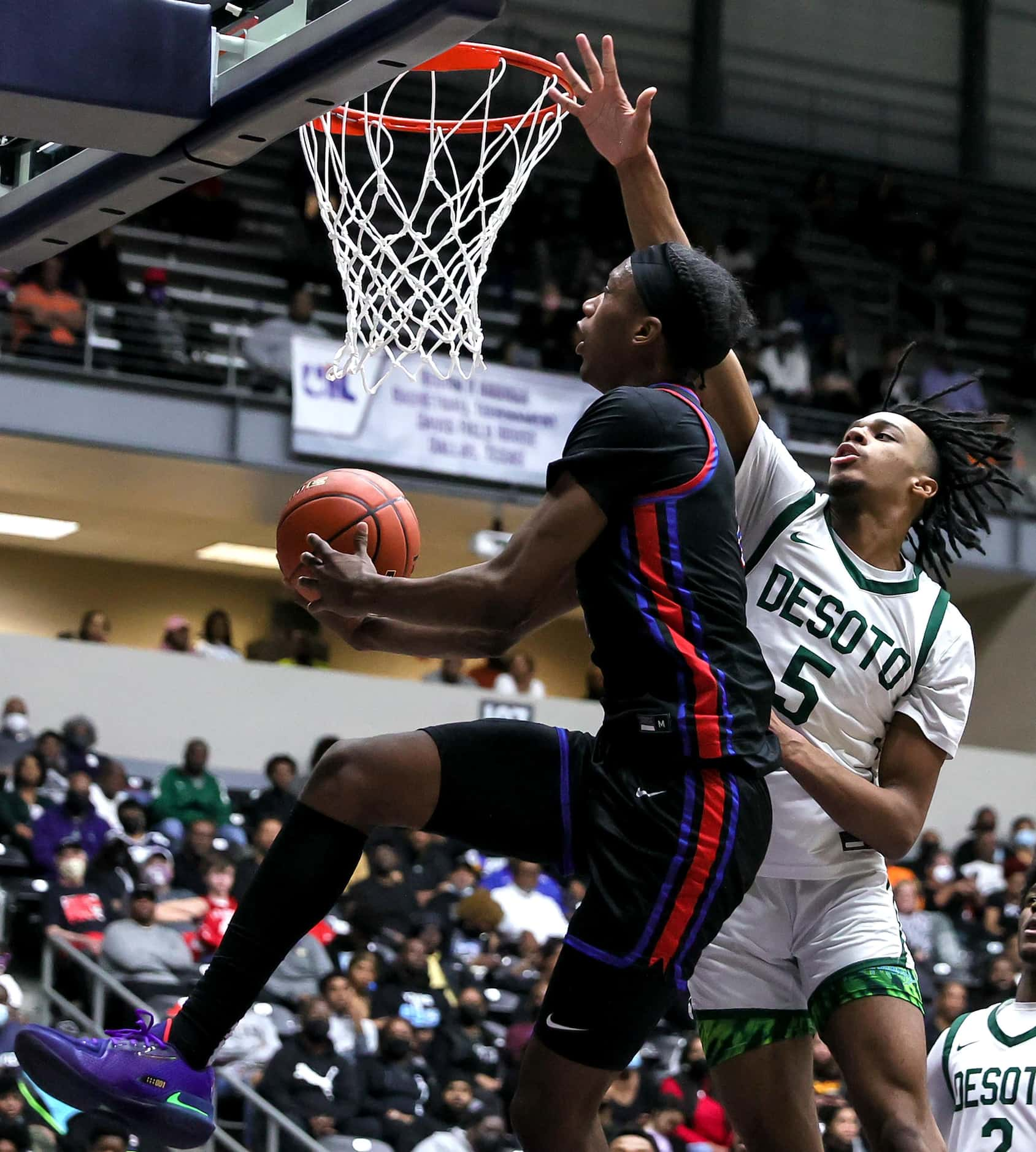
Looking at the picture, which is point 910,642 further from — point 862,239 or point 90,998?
Answer: point 862,239

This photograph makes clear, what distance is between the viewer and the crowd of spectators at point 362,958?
852 cm

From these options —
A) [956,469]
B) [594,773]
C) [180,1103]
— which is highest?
[956,469]

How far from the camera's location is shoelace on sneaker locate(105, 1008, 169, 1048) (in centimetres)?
320

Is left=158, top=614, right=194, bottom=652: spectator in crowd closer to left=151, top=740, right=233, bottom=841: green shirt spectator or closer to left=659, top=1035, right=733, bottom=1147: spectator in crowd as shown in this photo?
left=151, top=740, right=233, bottom=841: green shirt spectator

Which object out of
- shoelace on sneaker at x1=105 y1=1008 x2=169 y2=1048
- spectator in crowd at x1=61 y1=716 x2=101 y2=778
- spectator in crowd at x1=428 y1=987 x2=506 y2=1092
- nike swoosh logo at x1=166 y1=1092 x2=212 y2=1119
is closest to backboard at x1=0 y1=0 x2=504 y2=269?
shoelace on sneaker at x1=105 y1=1008 x2=169 y2=1048

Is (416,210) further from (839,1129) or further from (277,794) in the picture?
(277,794)

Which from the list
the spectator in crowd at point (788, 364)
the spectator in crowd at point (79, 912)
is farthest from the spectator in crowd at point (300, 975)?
the spectator in crowd at point (788, 364)

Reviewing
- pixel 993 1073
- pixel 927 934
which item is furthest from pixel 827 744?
pixel 927 934

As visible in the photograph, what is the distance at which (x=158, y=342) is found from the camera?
1488 cm

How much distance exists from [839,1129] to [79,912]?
391 cm

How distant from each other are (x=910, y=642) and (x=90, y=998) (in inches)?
233

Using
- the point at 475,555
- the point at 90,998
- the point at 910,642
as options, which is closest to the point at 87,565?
the point at 475,555

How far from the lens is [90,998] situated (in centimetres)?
885

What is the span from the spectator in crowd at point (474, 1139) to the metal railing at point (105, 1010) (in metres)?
0.53
